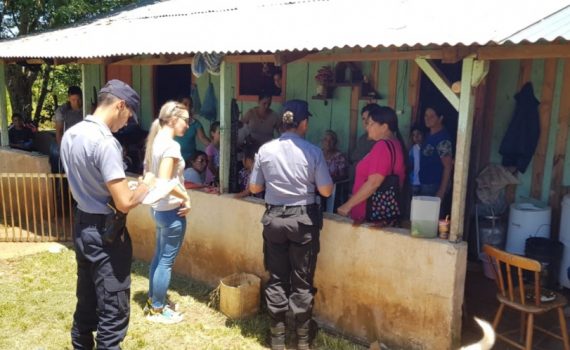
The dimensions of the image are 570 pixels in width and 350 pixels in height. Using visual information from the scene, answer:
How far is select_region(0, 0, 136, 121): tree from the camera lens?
1000cm

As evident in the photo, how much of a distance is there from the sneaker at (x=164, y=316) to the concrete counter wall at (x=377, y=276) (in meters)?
0.82

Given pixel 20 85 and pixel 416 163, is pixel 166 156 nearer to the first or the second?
A: pixel 416 163

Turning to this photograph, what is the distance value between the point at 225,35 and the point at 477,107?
2.85 m

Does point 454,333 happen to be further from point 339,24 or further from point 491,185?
point 339,24

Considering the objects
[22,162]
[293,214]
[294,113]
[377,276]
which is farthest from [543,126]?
[22,162]

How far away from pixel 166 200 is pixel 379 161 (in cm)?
174

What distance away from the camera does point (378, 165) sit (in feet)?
12.9

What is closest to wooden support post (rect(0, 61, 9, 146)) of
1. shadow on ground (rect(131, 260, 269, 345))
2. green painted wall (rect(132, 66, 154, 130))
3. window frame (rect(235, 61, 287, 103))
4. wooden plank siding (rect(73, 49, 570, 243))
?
green painted wall (rect(132, 66, 154, 130))

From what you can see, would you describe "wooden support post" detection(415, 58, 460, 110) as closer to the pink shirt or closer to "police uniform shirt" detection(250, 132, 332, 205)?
the pink shirt

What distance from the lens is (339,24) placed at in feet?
15.3

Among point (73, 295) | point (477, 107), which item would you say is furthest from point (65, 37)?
point (477, 107)

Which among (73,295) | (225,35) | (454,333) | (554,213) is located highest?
(225,35)

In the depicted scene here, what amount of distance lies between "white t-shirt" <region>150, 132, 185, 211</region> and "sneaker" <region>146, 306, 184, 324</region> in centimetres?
102

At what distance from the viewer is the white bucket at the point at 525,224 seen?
5035mm
